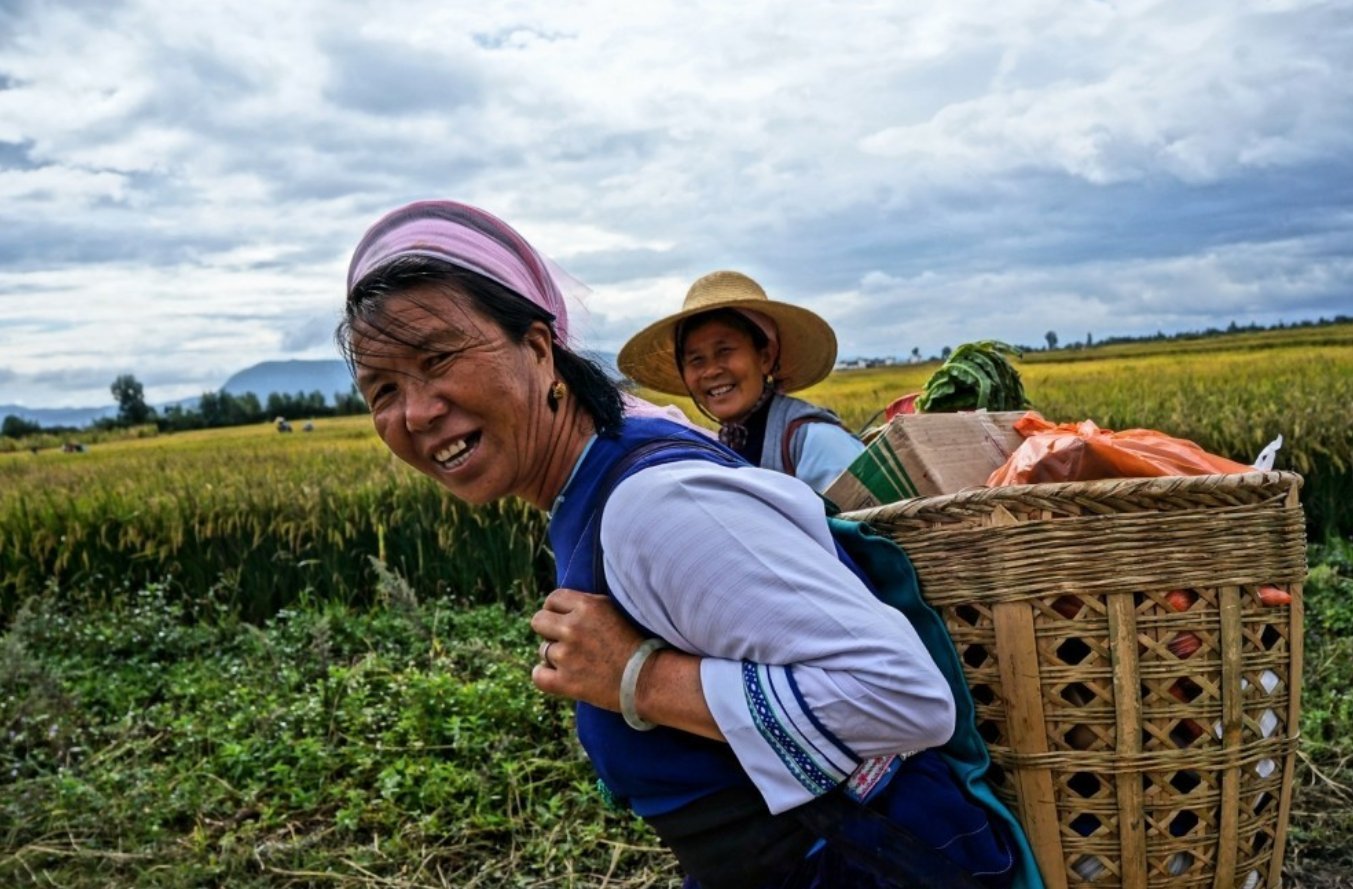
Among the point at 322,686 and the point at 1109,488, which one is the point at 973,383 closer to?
the point at 1109,488

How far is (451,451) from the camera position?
173 centimetres

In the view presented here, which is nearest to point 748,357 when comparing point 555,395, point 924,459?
point 924,459

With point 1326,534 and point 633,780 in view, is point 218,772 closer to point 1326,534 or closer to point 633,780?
Answer: point 633,780

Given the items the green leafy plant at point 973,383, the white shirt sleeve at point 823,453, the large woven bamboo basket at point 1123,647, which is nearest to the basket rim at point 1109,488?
the large woven bamboo basket at point 1123,647

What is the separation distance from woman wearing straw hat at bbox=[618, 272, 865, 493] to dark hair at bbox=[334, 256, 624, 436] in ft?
5.99

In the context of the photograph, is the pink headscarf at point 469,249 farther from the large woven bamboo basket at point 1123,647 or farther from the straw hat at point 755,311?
the straw hat at point 755,311

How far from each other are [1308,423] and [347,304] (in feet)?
25.2

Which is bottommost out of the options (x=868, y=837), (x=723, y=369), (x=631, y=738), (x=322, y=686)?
(x=322, y=686)

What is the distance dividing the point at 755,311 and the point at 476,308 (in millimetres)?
2237

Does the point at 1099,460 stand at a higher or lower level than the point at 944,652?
higher

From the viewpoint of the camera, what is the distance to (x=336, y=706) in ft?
15.6

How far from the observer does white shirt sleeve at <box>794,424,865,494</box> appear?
3359 mm

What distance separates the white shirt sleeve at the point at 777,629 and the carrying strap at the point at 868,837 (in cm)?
6

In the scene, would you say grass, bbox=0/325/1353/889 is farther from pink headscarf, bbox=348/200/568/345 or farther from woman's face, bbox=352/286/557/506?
pink headscarf, bbox=348/200/568/345
